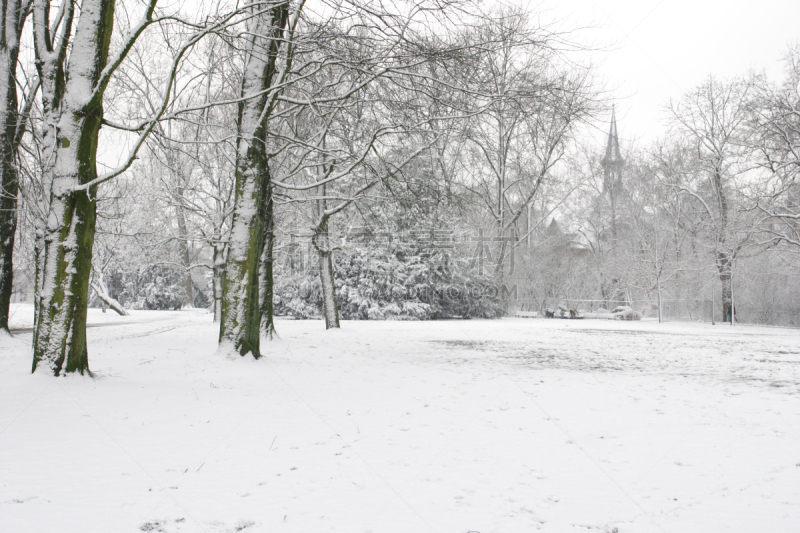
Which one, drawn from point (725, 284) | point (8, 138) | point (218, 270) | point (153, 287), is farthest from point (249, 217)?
point (153, 287)

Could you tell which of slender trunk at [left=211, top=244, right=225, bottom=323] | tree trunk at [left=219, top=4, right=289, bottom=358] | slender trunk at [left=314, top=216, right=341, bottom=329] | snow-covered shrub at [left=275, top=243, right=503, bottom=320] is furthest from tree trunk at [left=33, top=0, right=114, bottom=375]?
snow-covered shrub at [left=275, top=243, right=503, bottom=320]

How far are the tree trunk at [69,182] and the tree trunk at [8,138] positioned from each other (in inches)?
144

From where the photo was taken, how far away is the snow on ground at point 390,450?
9.85 feet

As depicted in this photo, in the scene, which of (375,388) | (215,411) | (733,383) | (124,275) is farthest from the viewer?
(124,275)

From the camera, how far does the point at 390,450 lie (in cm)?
423

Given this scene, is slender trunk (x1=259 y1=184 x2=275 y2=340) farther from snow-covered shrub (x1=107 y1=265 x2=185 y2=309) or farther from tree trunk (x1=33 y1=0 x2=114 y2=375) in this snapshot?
snow-covered shrub (x1=107 y1=265 x2=185 y2=309)

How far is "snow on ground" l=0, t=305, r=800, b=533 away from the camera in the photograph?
9.85 feet

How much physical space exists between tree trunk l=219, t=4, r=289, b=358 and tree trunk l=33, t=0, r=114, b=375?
2358 mm

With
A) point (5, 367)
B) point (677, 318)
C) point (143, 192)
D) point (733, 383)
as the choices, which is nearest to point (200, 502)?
point (5, 367)

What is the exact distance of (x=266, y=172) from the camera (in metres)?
9.09

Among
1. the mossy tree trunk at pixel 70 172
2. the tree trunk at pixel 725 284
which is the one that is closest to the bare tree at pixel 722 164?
the tree trunk at pixel 725 284

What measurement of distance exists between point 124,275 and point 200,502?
3590 cm

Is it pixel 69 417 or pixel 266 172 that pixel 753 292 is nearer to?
pixel 266 172

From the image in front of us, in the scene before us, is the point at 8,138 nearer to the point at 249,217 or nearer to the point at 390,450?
the point at 249,217
